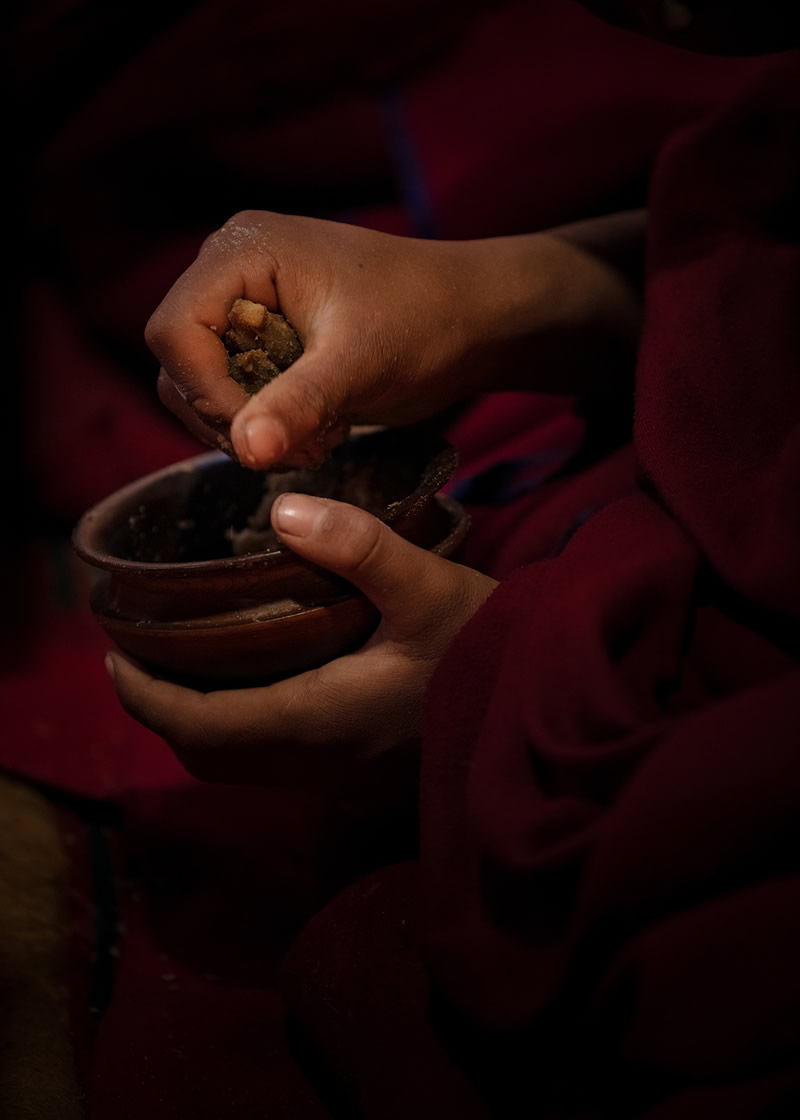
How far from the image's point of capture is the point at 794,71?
717 mm

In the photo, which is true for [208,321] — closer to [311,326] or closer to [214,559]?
[311,326]

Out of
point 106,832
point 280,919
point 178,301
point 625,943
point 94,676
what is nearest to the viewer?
point 625,943

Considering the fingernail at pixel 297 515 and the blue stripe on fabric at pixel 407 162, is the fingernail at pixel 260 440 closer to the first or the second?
the fingernail at pixel 297 515

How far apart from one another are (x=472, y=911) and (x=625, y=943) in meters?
0.08

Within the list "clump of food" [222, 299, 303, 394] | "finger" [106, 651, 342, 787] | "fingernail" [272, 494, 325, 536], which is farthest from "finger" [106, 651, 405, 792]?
"clump of food" [222, 299, 303, 394]

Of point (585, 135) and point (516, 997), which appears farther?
point (585, 135)

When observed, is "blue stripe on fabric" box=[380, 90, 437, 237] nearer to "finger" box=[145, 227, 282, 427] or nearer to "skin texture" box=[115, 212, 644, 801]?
"skin texture" box=[115, 212, 644, 801]

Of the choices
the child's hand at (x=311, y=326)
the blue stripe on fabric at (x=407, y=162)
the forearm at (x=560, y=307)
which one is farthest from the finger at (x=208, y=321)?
the blue stripe on fabric at (x=407, y=162)

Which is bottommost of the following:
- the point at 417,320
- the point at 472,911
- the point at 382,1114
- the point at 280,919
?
the point at 280,919

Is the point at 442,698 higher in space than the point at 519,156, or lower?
lower

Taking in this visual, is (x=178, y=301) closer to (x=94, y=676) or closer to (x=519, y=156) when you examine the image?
(x=519, y=156)

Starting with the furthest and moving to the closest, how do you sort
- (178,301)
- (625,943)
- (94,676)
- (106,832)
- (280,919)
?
(94,676)
(106,832)
(280,919)
(178,301)
(625,943)

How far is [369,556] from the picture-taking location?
1.91 feet

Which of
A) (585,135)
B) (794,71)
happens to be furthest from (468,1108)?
(585,135)
